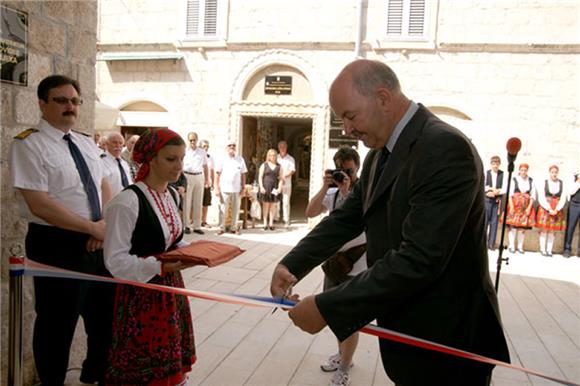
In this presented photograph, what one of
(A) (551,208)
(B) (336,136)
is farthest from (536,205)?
(B) (336,136)

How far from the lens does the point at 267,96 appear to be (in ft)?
36.1

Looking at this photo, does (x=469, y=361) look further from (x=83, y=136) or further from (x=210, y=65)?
(x=210, y=65)

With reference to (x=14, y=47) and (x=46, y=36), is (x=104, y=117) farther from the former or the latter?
(x=14, y=47)

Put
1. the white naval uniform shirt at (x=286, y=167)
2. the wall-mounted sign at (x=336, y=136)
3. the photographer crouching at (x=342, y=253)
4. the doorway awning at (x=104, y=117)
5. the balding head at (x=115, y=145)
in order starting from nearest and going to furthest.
→ the photographer crouching at (x=342, y=253), the balding head at (x=115, y=145), the doorway awning at (x=104, y=117), the white naval uniform shirt at (x=286, y=167), the wall-mounted sign at (x=336, y=136)

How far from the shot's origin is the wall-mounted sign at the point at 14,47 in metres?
2.66

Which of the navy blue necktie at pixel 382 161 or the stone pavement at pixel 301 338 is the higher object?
the navy blue necktie at pixel 382 161

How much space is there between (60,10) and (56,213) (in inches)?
59.8

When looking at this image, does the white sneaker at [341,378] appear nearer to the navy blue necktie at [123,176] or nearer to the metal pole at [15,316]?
the metal pole at [15,316]

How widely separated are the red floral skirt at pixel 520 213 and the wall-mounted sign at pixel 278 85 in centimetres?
560

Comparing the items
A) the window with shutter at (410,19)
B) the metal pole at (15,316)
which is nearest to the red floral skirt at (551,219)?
the window with shutter at (410,19)

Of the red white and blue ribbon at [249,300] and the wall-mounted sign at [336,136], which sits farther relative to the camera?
the wall-mounted sign at [336,136]

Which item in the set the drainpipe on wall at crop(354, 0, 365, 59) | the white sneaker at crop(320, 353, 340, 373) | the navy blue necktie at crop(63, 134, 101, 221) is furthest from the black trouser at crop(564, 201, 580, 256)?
the navy blue necktie at crop(63, 134, 101, 221)

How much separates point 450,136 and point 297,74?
9750mm

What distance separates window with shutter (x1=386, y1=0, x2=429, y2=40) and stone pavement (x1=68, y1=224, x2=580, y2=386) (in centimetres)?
581
